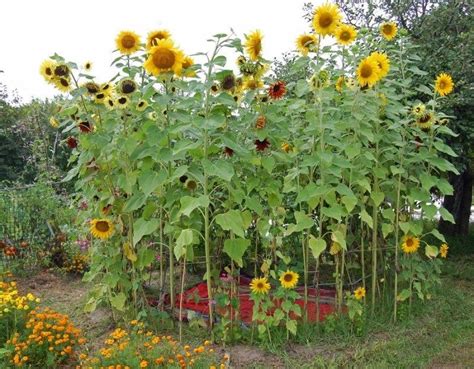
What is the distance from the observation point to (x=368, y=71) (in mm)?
2846

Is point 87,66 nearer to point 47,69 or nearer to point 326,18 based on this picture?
point 47,69

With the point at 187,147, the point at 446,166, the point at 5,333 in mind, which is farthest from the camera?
the point at 446,166

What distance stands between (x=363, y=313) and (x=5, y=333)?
7.29ft

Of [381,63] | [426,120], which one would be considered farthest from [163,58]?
[426,120]

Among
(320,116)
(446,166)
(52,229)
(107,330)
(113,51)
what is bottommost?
(107,330)

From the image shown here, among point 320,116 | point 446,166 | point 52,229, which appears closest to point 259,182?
point 320,116

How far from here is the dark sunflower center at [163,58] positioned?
2555 mm

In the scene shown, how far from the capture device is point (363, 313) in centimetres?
337

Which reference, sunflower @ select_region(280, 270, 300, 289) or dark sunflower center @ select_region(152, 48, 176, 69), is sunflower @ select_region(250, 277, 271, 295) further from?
dark sunflower center @ select_region(152, 48, 176, 69)

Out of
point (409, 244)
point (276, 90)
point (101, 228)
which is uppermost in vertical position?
point (276, 90)

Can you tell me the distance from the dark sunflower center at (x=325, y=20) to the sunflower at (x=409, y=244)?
1.51 metres

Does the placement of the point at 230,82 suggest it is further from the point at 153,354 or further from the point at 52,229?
the point at 52,229

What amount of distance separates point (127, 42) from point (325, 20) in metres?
1.12

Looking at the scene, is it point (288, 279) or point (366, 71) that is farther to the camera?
point (288, 279)
